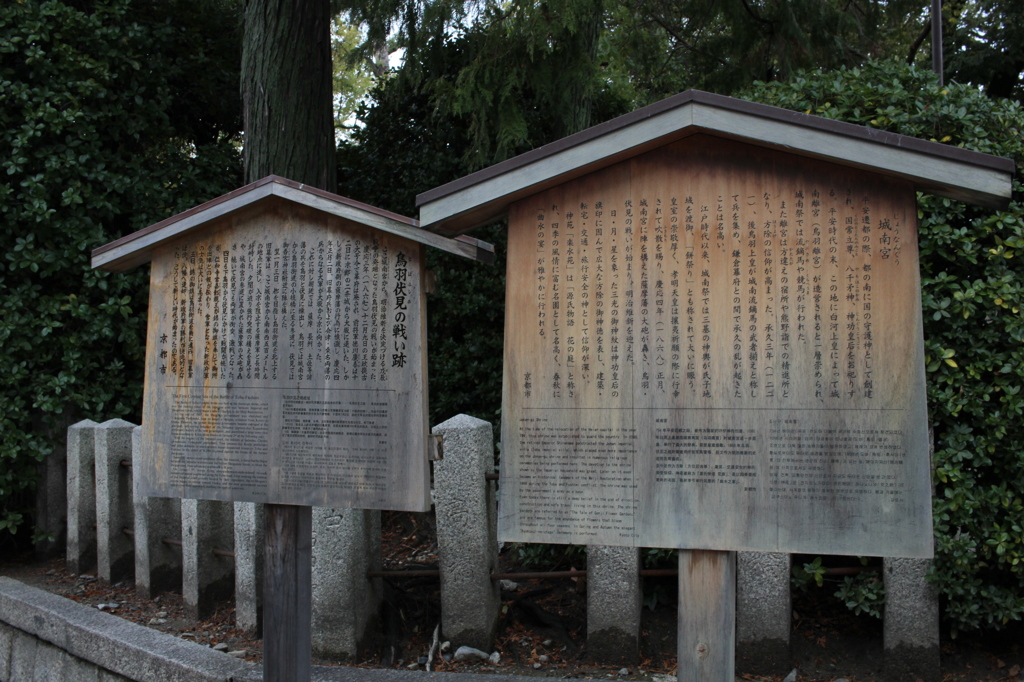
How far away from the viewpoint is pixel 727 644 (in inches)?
113

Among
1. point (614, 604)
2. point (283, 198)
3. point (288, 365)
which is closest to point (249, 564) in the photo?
point (288, 365)

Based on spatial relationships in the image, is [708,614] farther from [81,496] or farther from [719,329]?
[81,496]

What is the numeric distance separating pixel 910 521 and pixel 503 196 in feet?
6.01

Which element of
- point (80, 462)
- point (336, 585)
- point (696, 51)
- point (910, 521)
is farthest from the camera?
point (696, 51)

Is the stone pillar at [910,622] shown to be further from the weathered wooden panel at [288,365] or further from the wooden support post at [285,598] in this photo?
the wooden support post at [285,598]

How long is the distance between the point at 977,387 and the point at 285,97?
475 centimetres

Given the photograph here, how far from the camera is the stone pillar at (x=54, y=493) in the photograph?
6617 mm

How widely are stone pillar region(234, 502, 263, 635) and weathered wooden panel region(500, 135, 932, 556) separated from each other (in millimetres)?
2453

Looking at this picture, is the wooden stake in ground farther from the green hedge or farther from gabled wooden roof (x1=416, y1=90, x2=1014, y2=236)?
the green hedge

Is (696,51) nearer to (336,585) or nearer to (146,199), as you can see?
(146,199)

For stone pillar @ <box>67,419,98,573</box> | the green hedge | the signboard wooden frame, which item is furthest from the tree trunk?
the green hedge

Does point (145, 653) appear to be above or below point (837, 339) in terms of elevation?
below

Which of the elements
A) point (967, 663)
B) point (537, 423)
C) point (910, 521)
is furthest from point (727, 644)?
point (967, 663)

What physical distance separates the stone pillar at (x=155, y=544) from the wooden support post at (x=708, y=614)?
4.21 meters
